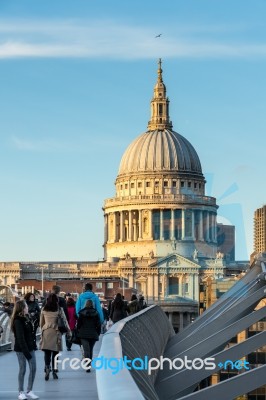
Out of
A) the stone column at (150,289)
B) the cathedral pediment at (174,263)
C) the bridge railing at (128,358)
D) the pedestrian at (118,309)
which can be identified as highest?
the cathedral pediment at (174,263)

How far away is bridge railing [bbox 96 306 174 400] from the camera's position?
932 cm

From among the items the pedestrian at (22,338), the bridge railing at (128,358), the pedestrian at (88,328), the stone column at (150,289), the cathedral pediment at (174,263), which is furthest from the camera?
the stone column at (150,289)

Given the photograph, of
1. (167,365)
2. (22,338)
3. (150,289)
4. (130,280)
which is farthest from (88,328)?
(150,289)

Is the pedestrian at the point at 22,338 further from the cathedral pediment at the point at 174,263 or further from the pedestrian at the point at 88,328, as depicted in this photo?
the cathedral pediment at the point at 174,263

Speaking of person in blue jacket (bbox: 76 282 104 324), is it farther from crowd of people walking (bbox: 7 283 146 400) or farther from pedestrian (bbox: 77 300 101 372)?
pedestrian (bbox: 77 300 101 372)

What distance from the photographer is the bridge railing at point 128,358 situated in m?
9.32

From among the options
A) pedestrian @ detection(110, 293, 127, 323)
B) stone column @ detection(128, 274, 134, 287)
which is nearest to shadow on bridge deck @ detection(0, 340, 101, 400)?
pedestrian @ detection(110, 293, 127, 323)

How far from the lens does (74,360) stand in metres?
28.1

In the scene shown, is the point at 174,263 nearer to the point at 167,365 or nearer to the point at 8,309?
the point at 8,309

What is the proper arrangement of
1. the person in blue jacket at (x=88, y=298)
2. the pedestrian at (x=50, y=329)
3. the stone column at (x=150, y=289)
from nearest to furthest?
the pedestrian at (x=50, y=329)
the person in blue jacket at (x=88, y=298)
the stone column at (x=150, y=289)

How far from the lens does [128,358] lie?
532 inches

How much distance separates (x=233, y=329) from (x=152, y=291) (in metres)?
180

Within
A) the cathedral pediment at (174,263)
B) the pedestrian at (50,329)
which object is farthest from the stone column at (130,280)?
the pedestrian at (50,329)

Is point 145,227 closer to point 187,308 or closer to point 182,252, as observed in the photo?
point 182,252
